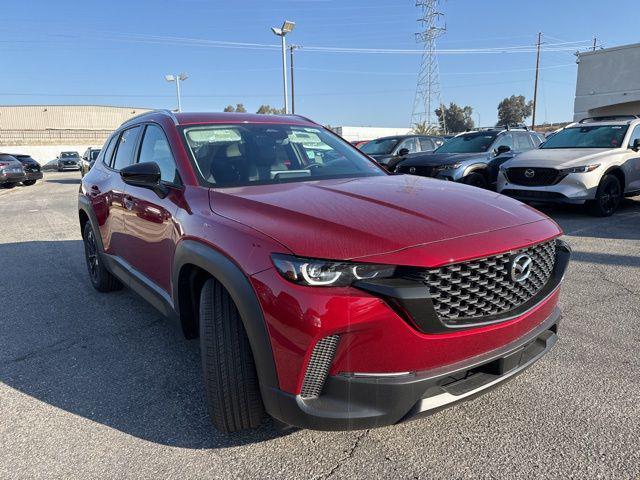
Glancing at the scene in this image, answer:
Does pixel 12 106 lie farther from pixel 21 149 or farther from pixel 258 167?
pixel 258 167

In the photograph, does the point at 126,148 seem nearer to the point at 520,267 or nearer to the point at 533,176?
the point at 520,267

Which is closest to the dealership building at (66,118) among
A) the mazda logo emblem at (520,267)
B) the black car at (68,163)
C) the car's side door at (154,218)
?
the black car at (68,163)

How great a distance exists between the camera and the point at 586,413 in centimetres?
254

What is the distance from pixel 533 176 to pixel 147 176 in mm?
7160

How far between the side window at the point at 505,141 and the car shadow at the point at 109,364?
836 centimetres

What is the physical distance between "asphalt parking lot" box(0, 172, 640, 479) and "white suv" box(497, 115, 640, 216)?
404 cm

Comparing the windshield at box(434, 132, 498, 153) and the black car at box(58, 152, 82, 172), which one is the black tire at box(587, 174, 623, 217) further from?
the black car at box(58, 152, 82, 172)

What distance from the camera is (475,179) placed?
9453 mm

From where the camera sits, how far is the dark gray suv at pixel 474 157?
911 cm

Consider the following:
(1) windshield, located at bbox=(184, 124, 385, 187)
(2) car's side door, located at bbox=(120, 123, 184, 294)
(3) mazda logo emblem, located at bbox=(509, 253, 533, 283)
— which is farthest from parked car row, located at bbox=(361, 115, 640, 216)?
(3) mazda logo emblem, located at bbox=(509, 253, 533, 283)

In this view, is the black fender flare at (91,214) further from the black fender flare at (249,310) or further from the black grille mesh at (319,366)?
the black grille mesh at (319,366)

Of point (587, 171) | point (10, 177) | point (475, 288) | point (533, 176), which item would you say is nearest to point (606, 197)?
point (587, 171)

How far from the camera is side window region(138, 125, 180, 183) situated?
3.07 metres

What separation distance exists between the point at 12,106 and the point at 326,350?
8460cm
